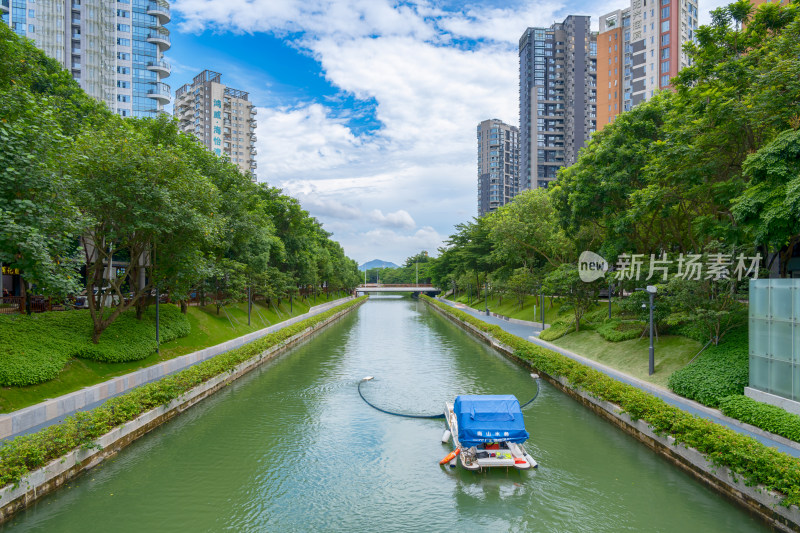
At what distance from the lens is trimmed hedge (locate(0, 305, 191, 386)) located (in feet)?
49.9

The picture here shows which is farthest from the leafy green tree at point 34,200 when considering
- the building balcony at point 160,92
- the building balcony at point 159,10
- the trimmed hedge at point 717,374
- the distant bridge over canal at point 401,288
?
the distant bridge over canal at point 401,288

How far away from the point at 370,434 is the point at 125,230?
42.4 feet

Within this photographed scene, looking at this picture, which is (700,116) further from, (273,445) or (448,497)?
(273,445)

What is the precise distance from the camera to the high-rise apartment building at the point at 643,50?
68.4 meters

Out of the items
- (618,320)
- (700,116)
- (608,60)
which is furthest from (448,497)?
(608,60)

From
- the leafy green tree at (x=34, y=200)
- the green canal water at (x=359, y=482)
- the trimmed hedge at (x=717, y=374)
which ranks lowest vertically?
the green canal water at (x=359, y=482)

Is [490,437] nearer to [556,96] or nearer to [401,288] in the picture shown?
[401,288]

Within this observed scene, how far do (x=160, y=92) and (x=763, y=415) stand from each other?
8764 cm

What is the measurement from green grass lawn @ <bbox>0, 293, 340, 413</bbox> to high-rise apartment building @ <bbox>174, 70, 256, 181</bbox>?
78732 millimetres

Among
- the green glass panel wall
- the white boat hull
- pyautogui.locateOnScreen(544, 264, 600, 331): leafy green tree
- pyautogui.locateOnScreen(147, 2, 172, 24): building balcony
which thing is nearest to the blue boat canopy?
the white boat hull

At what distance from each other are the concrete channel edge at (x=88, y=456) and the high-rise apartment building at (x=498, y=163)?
441 feet

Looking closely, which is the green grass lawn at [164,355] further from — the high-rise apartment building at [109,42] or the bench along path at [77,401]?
the high-rise apartment building at [109,42]

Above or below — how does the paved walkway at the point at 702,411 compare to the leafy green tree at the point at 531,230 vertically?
below

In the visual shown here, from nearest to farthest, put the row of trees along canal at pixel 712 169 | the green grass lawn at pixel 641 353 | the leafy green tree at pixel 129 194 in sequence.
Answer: the row of trees along canal at pixel 712 169
the leafy green tree at pixel 129 194
the green grass lawn at pixel 641 353
